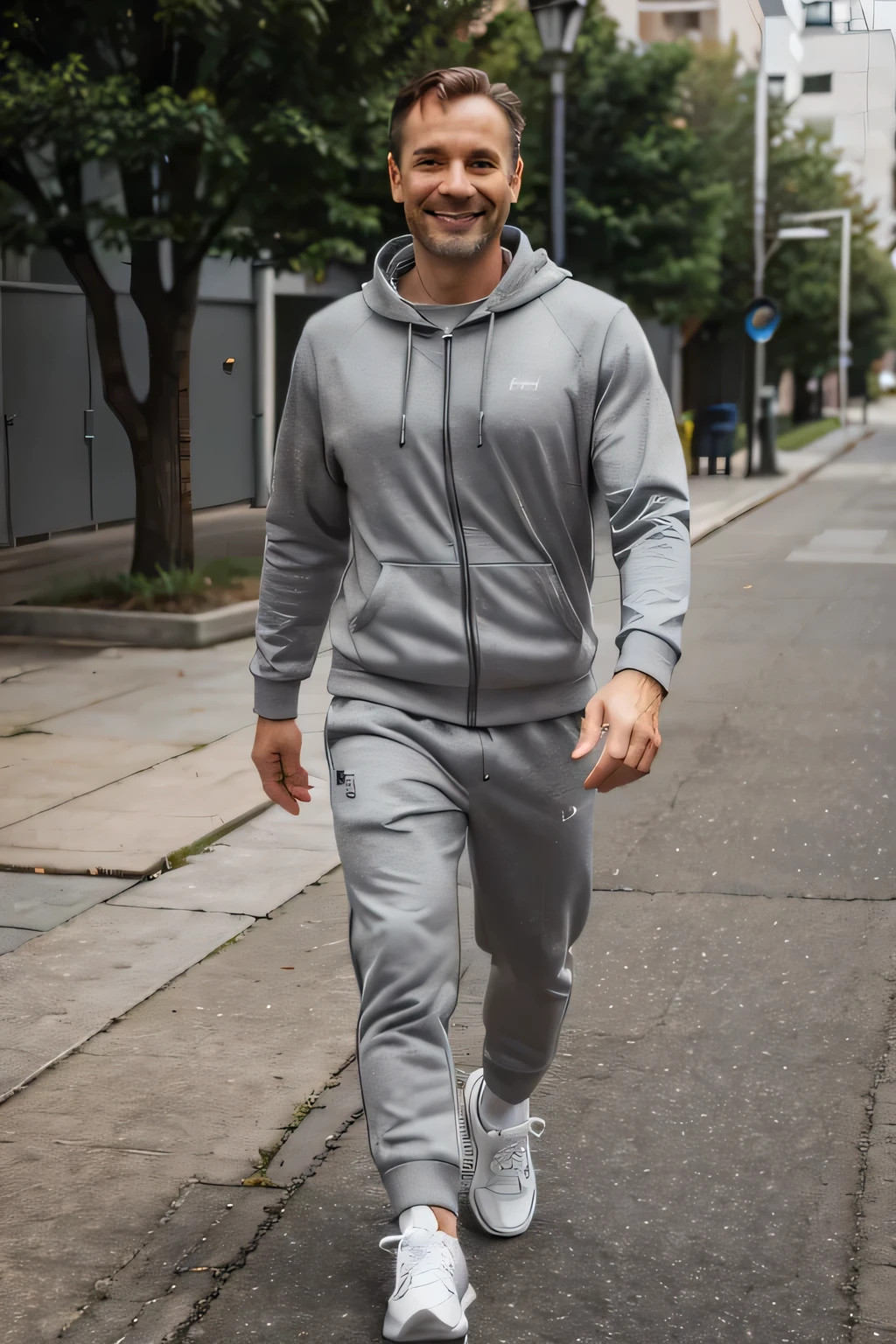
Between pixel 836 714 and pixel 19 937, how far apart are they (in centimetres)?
478

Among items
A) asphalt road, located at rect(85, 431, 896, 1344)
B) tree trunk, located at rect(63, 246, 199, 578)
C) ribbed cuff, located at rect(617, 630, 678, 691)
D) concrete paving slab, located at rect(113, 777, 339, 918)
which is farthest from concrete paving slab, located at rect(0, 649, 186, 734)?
ribbed cuff, located at rect(617, 630, 678, 691)

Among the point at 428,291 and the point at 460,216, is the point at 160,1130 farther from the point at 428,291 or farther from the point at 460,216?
the point at 460,216

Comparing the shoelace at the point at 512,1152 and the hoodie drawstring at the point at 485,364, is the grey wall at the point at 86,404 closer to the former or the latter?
the shoelace at the point at 512,1152

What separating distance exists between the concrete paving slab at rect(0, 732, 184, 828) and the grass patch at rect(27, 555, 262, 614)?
333cm

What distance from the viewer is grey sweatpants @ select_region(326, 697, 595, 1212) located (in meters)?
2.75

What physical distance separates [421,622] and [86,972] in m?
2.38

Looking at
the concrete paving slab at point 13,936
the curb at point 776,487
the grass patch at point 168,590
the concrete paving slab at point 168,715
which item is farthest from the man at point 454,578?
the curb at point 776,487

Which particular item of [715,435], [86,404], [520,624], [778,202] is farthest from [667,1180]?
[778,202]

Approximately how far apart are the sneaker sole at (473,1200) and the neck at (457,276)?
1.49 m

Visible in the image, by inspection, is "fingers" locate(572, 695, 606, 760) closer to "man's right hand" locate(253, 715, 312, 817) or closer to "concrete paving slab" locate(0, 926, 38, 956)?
"man's right hand" locate(253, 715, 312, 817)

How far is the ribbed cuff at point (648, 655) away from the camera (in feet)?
8.69

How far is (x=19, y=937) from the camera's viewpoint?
518cm

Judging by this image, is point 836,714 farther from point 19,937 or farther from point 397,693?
point 397,693

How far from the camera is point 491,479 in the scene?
2.83 meters
